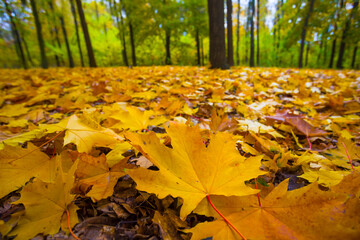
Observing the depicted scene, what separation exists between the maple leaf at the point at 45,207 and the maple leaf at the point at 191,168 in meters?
0.21

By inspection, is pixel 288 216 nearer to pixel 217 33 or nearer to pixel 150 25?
pixel 217 33

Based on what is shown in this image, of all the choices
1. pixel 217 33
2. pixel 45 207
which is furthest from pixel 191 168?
pixel 217 33

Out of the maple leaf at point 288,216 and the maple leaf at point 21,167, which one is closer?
the maple leaf at point 288,216

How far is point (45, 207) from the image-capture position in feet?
1.49

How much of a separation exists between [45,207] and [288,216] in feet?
2.04

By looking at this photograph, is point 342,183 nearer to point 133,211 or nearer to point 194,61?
point 133,211

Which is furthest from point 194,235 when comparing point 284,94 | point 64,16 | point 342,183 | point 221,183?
point 64,16

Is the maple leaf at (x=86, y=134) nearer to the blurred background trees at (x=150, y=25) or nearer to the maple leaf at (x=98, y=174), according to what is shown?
the maple leaf at (x=98, y=174)

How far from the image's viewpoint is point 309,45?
23.0 m

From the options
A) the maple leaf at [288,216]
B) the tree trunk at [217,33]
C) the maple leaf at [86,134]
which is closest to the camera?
the maple leaf at [288,216]

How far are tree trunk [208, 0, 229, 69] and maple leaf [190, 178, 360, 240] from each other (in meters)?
5.28

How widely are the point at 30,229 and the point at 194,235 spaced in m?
0.41

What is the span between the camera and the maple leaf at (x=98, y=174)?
536 millimetres

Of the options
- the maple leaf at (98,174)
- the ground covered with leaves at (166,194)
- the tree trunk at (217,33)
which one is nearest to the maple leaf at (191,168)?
the ground covered with leaves at (166,194)
